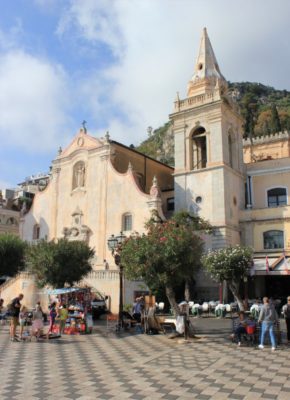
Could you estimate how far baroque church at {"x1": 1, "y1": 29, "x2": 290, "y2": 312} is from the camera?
33.4m

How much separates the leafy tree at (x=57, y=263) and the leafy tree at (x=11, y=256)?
8073 millimetres

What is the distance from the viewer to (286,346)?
583 inches

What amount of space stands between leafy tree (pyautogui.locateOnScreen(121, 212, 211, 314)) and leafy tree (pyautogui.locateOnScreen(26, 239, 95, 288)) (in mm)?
8654

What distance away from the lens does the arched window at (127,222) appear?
37281 mm

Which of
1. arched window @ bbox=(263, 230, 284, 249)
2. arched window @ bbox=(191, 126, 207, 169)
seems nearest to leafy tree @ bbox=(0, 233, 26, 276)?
arched window @ bbox=(191, 126, 207, 169)

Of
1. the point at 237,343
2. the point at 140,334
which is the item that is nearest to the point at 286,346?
the point at 237,343

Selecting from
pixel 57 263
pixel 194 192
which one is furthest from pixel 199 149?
pixel 57 263

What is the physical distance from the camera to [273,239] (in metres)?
33.8

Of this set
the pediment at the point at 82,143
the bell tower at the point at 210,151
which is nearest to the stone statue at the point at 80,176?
the pediment at the point at 82,143

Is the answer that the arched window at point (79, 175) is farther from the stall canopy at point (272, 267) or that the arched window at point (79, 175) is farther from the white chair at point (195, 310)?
the stall canopy at point (272, 267)

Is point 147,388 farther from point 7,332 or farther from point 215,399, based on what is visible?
point 7,332

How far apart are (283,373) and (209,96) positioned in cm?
2998

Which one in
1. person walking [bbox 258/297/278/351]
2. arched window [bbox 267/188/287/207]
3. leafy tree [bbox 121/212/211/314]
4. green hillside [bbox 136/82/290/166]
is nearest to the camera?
person walking [bbox 258/297/278/351]

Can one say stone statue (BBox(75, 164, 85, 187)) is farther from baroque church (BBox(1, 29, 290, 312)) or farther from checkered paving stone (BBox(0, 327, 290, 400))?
checkered paving stone (BBox(0, 327, 290, 400))
